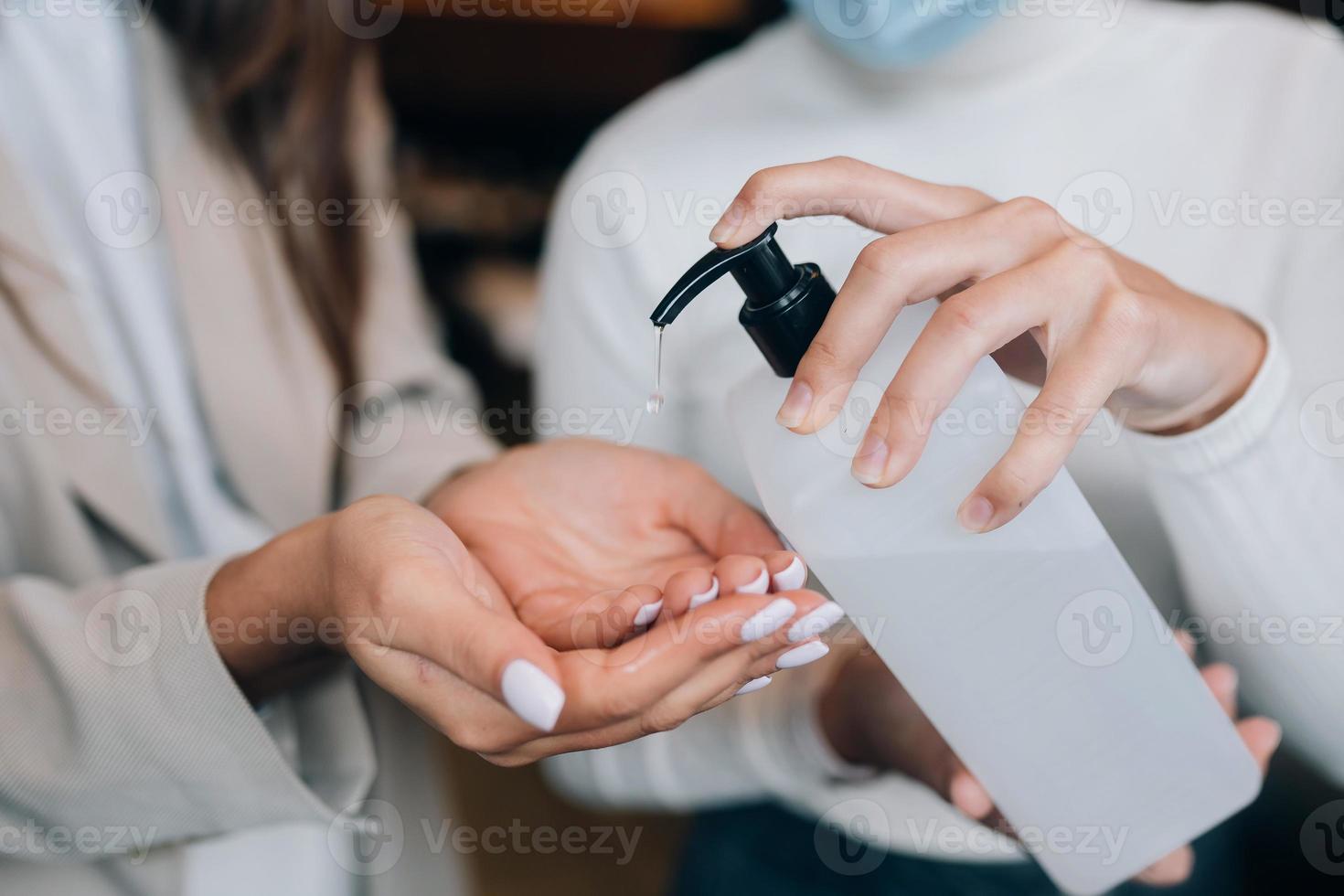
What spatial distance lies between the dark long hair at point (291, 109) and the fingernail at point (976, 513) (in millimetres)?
491

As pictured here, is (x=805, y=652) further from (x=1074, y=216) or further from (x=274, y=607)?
(x=1074, y=216)

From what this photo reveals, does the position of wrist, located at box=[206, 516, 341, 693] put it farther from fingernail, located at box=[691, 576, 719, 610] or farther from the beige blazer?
fingernail, located at box=[691, 576, 719, 610]

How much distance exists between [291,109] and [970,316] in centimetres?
56

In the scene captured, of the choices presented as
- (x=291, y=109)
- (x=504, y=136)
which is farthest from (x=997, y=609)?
(x=504, y=136)

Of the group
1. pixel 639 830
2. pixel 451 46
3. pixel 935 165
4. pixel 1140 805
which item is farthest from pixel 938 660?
pixel 451 46

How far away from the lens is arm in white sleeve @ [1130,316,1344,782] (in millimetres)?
449

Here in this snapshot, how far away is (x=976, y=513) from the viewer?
1.21 ft

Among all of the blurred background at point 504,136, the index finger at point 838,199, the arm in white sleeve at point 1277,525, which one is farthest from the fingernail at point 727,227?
the blurred background at point 504,136

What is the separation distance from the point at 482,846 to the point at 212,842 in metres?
0.92

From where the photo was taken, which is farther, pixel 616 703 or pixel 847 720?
pixel 847 720

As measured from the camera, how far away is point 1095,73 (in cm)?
61

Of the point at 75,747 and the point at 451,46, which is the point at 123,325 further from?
the point at 451,46

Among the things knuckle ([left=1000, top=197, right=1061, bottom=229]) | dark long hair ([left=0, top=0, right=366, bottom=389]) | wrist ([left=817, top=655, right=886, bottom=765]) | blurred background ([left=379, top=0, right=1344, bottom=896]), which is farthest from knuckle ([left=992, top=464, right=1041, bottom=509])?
blurred background ([left=379, top=0, right=1344, bottom=896])

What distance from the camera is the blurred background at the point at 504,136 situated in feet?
4.91
